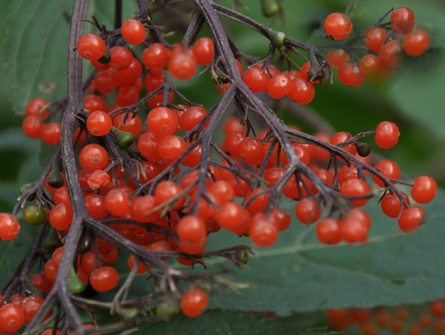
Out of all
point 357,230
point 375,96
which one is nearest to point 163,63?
point 357,230

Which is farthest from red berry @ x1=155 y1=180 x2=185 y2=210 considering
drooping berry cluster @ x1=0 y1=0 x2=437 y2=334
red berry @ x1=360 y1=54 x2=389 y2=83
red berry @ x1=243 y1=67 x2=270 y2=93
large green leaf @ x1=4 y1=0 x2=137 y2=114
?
large green leaf @ x1=4 y1=0 x2=137 y2=114

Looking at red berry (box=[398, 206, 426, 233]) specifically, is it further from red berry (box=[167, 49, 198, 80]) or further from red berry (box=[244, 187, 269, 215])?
red berry (box=[167, 49, 198, 80])

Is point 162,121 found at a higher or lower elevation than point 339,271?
higher

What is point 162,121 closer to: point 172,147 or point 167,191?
point 172,147

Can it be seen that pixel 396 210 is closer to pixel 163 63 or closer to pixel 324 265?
pixel 163 63

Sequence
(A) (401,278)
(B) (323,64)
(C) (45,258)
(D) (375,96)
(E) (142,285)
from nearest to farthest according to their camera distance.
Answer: (B) (323,64)
(C) (45,258)
(E) (142,285)
(A) (401,278)
(D) (375,96)

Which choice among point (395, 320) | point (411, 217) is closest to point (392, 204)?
point (411, 217)
